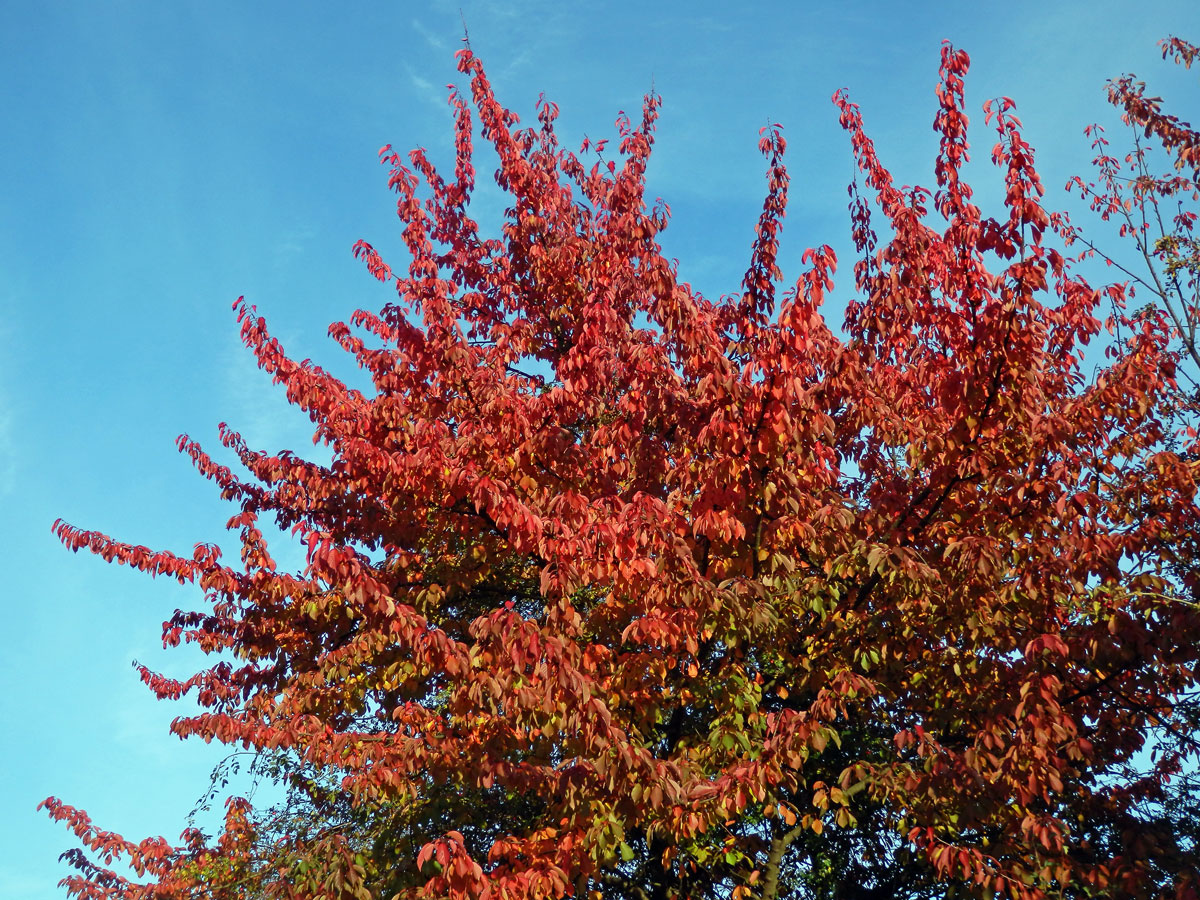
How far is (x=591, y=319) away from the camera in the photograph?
391 inches

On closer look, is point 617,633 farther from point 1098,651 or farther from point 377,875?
point 1098,651

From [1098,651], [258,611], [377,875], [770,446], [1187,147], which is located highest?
[1187,147]

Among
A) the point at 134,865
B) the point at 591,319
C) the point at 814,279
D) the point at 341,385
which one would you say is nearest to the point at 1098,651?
the point at 814,279

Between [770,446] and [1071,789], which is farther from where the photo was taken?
[1071,789]

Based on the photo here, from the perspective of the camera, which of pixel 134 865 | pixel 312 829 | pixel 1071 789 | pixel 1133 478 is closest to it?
pixel 1133 478

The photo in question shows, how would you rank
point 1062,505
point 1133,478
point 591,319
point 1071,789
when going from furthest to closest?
point 591,319, point 1071,789, point 1133,478, point 1062,505

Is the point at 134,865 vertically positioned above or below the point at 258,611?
below

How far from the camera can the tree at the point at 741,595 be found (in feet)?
23.9

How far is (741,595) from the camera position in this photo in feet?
24.3

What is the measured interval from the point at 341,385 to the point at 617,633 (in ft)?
13.4

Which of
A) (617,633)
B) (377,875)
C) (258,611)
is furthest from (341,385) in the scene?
(377,875)

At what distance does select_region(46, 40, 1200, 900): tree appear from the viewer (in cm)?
729

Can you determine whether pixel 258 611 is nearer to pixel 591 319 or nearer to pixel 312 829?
pixel 312 829

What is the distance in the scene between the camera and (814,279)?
7375 mm
